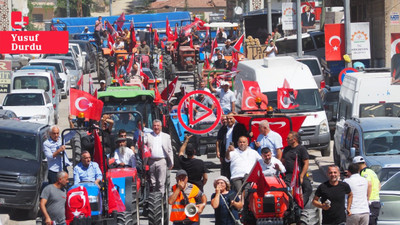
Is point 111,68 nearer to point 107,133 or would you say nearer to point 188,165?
point 107,133

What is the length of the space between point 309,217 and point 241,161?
2.13m

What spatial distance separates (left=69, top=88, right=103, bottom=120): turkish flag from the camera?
15719 millimetres

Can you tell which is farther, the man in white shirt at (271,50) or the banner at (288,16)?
the man in white shirt at (271,50)

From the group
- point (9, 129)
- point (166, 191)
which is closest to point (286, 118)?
point (166, 191)

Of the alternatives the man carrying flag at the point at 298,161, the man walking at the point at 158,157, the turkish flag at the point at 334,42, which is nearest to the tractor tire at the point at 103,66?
the turkish flag at the point at 334,42

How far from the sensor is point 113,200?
45.4 feet

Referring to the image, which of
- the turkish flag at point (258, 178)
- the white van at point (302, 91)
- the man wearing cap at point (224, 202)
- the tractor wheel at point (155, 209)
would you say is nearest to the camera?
the man wearing cap at point (224, 202)

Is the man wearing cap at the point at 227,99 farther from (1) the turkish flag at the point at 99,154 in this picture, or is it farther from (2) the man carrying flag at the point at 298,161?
(1) the turkish flag at the point at 99,154

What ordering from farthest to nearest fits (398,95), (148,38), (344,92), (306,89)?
(148,38)
(306,89)
(344,92)
(398,95)

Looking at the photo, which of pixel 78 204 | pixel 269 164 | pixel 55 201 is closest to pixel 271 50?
pixel 269 164

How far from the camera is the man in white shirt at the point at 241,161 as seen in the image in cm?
1574

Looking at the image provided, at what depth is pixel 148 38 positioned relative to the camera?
42.2 meters

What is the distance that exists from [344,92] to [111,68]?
686 inches

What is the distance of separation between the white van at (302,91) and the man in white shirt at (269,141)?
259 inches
